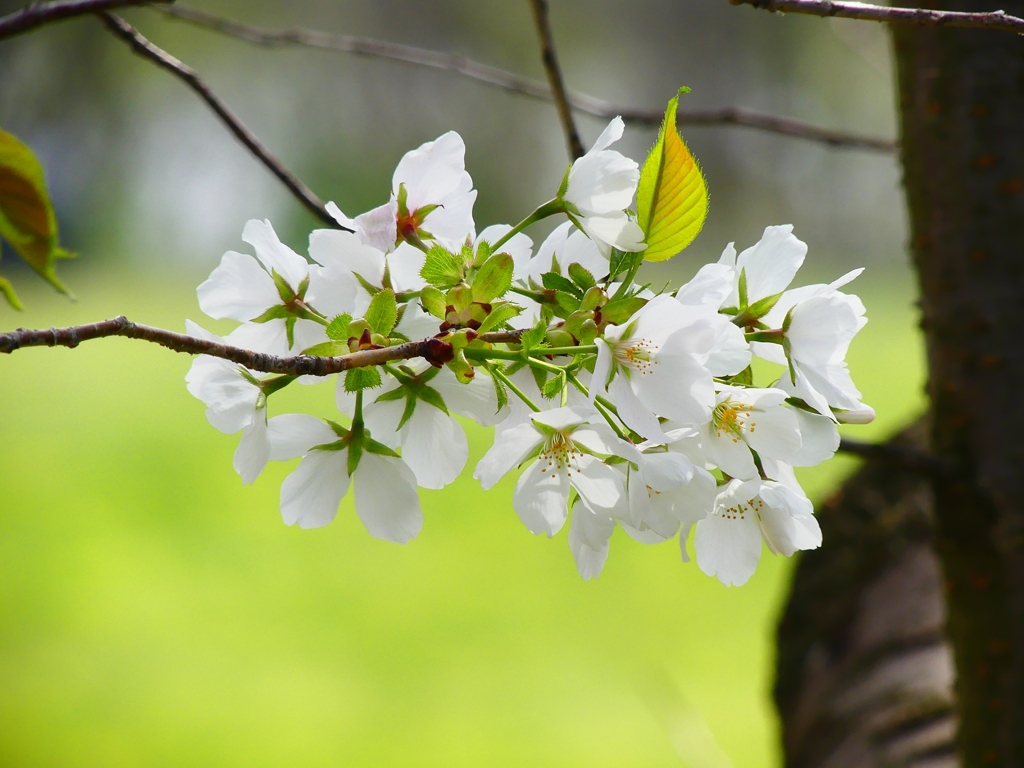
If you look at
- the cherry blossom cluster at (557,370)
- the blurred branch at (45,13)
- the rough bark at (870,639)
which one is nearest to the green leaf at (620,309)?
the cherry blossom cluster at (557,370)

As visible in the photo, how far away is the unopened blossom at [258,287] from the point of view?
0.21 m

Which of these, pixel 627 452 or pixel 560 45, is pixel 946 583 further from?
pixel 560 45

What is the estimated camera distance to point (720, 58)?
3.23 meters

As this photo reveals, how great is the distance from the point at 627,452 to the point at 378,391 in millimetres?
73

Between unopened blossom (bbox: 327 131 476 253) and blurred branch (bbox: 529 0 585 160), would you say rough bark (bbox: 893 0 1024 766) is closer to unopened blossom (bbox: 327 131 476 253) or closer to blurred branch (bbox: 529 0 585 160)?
blurred branch (bbox: 529 0 585 160)

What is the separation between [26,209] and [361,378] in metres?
0.15

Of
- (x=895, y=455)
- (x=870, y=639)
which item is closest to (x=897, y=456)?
(x=895, y=455)

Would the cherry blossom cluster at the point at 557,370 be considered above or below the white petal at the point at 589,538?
above

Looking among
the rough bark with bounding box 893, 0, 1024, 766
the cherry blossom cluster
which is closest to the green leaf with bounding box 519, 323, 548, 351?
the cherry blossom cluster

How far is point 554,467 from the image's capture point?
18 cm

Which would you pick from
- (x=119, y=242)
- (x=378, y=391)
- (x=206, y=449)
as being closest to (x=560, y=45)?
(x=119, y=242)

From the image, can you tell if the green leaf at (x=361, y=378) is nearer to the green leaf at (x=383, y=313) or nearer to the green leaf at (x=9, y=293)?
the green leaf at (x=383, y=313)

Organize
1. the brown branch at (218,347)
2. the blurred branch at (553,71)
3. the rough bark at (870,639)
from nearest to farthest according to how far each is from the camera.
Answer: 1. the brown branch at (218,347)
2. the blurred branch at (553,71)
3. the rough bark at (870,639)

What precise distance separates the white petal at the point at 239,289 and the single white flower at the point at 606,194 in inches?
3.1
